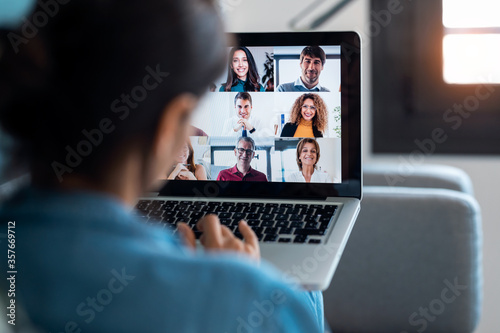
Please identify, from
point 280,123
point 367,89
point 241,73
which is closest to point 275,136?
point 280,123

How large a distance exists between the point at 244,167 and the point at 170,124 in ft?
2.34

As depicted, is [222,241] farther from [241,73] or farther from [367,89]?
[367,89]

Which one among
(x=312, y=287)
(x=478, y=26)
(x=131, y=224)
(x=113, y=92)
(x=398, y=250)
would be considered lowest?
(x=398, y=250)

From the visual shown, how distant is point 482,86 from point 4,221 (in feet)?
7.40

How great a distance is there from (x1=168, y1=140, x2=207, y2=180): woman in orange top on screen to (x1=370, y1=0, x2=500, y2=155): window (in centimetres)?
147

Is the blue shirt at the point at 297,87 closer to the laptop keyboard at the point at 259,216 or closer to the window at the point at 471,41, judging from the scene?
the laptop keyboard at the point at 259,216

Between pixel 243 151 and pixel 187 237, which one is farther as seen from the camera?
pixel 243 151

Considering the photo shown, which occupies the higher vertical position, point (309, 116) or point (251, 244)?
point (309, 116)

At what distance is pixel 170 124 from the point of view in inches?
23.0

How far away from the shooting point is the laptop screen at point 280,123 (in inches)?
49.2

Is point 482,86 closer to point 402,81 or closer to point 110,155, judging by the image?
point 402,81

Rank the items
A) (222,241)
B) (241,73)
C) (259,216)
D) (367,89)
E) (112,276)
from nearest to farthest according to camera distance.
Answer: (112,276) < (222,241) < (259,216) < (241,73) < (367,89)

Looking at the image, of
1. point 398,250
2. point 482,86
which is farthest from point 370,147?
point 398,250

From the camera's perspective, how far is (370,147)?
8.86 feet
